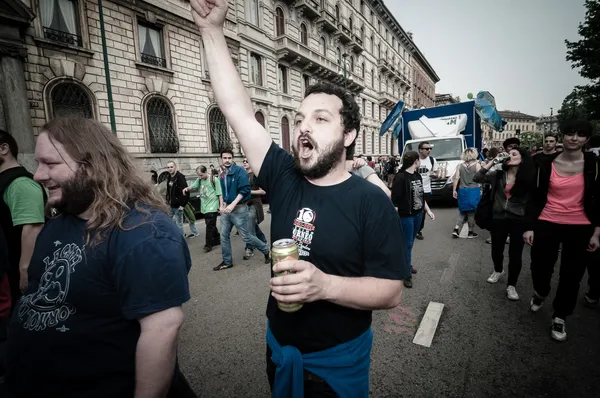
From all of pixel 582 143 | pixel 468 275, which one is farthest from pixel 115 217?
pixel 468 275

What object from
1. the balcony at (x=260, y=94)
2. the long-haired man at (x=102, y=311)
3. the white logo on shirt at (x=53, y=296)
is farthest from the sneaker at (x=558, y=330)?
the balcony at (x=260, y=94)

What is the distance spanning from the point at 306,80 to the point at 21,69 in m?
17.8

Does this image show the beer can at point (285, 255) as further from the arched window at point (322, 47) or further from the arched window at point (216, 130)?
the arched window at point (322, 47)

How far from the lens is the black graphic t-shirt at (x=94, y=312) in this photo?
3.59 feet

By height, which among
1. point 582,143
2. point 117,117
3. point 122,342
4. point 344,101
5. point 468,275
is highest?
point 117,117

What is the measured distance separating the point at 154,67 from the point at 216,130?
435 cm

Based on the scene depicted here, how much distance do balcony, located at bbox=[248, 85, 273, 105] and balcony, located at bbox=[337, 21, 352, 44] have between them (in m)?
12.0

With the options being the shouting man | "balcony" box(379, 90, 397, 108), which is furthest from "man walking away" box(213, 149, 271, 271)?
"balcony" box(379, 90, 397, 108)

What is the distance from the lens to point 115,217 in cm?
122

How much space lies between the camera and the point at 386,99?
35969 millimetres

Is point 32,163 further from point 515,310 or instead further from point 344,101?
point 515,310

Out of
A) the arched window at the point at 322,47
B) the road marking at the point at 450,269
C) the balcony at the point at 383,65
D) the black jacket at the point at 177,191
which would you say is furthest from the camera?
the balcony at the point at 383,65

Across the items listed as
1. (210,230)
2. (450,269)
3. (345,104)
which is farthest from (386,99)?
(345,104)

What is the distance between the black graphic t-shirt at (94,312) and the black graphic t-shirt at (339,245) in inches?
20.7
